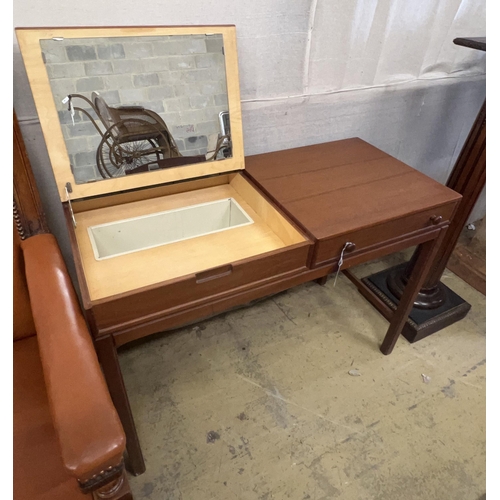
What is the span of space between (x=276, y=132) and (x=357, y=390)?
987 mm

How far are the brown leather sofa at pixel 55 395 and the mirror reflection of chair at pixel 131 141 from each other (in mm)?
208

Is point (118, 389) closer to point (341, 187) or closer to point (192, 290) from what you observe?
point (192, 290)

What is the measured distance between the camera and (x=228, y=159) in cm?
113

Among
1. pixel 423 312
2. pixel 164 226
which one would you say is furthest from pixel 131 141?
pixel 423 312

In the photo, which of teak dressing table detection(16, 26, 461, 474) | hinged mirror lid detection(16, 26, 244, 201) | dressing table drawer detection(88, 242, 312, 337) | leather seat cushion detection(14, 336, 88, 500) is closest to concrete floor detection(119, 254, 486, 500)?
teak dressing table detection(16, 26, 461, 474)

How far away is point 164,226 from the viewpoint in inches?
42.8

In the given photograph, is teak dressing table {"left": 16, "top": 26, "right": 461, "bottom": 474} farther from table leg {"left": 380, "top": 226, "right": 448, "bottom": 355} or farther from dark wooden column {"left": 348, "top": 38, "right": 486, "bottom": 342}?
dark wooden column {"left": 348, "top": 38, "right": 486, "bottom": 342}

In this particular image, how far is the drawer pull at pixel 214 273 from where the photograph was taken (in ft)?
2.65

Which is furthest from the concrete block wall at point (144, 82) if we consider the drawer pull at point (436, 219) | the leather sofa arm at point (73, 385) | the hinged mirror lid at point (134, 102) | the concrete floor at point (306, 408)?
the concrete floor at point (306, 408)

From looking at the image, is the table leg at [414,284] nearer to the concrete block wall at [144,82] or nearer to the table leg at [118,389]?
the concrete block wall at [144,82]

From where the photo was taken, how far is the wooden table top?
0.97 m

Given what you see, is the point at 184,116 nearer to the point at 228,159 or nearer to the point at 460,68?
the point at 228,159

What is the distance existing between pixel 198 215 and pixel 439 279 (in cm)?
114
